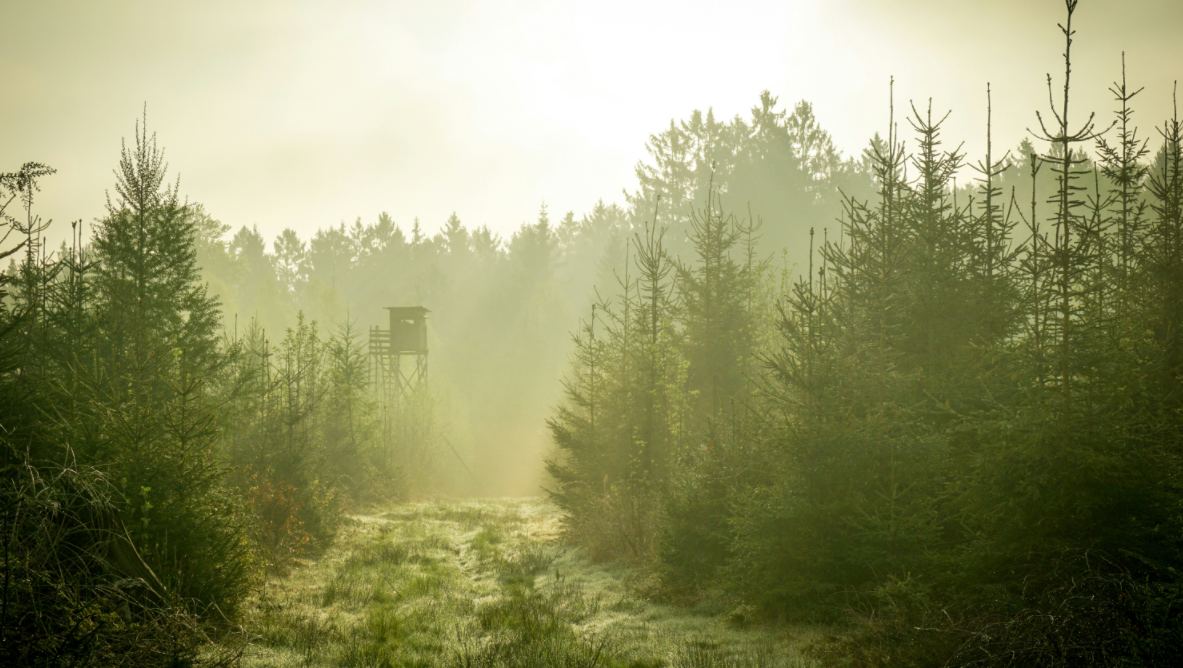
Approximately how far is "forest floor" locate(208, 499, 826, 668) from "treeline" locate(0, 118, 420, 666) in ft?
3.33

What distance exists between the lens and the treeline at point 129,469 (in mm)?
6172

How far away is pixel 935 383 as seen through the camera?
10961mm

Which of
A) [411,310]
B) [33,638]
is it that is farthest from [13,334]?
[411,310]

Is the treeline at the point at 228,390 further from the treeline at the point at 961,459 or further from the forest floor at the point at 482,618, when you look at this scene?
the treeline at the point at 961,459

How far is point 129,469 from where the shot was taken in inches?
348

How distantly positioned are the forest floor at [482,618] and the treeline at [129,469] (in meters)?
1.01

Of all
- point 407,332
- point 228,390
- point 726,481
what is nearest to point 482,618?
point 726,481

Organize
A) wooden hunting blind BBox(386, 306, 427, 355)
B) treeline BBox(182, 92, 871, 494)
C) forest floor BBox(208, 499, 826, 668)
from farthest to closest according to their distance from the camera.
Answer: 1. treeline BBox(182, 92, 871, 494)
2. wooden hunting blind BBox(386, 306, 427, 355)
3. forest floor BBox(208, 499, 826, 668)

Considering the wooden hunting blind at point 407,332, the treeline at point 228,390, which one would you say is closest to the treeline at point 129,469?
the treeline at point 228,390

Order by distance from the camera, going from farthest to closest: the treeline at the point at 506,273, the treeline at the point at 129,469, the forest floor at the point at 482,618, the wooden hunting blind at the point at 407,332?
1. the treeline at the point at 506,273
2. the wooden hunting blind at the point at 407,332
3. the forest floor at the point at 482,618
4. the treeline at the point at 129,469

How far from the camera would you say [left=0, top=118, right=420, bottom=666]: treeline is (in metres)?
6.17

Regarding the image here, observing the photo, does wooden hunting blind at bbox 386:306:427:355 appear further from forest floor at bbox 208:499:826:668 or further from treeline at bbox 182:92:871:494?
forest floor at bbox 208:499:826:668

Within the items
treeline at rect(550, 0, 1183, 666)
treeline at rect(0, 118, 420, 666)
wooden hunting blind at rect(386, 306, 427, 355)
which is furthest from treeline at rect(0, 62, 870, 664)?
treeline at rect(550, 0, 1183, 666)

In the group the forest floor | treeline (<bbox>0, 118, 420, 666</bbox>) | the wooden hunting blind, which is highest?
the wooden hunting blind
